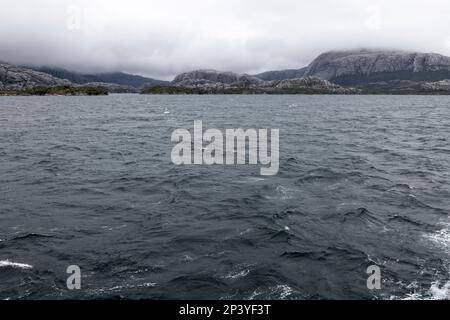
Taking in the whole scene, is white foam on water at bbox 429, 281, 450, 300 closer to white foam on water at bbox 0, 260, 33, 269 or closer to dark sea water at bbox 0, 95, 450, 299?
dark sea water at bbox 0, 95, 450, 299

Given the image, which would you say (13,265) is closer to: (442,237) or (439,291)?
(439,291)

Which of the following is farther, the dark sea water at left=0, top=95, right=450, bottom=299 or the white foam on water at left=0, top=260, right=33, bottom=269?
the white foam on water at left=0, top=260, right=33, bottom=269

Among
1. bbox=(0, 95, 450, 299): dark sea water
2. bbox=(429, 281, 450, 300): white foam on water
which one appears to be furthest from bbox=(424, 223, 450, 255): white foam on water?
bbox=(429, 281, 450, 300): white foam on water

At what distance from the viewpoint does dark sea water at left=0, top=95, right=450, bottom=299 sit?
64.0ft

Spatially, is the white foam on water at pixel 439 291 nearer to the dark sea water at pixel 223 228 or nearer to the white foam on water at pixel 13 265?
the dark sea water at pixel 223 228

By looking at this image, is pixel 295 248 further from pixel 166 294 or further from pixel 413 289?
pixel 166 294

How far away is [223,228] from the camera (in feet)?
88.5

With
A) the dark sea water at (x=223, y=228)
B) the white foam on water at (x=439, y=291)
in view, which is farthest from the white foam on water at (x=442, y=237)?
the white foam on water at (x=439, y=291)

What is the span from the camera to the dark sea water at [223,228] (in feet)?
64.0

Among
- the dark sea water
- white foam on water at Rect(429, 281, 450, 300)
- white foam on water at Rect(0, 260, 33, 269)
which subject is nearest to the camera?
white foam on water at Rect(429, 281, 450, 300)

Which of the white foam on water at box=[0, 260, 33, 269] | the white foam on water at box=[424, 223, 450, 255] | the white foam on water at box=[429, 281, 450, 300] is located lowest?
the white foam on water at box=[429, 281, 450, 300]

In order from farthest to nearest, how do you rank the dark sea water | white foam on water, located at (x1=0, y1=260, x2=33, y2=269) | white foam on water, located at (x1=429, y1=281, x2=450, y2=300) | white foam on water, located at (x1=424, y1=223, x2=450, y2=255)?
white foam on water, located at (x1=424, y1=223, x2=450, y2=255), white foam on water, located at (x1=0, y1=260, x2=33, y2=269), the dark sea water, white foam on water, located at (x1=429, y1=281, x2=450, y2=300)

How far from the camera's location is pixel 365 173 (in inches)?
1670
